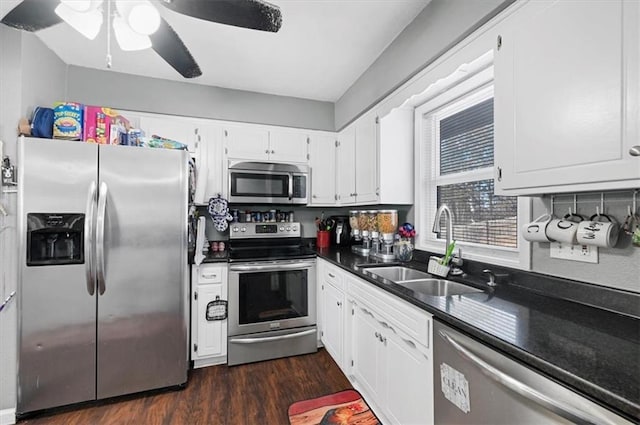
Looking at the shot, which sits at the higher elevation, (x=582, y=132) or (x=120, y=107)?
(x=120, y=107)

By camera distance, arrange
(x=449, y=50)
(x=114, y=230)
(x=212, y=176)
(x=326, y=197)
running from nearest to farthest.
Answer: (x=449, y=50), (x=114, y=230), (x=212, y=176), (x=326, y=197)

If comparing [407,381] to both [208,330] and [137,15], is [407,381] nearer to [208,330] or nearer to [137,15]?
[208,330]

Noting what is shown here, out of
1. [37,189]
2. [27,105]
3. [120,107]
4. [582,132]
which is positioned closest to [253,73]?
[120,107]

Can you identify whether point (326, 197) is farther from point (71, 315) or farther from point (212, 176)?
point (71, 315)

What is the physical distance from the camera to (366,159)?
258 cm

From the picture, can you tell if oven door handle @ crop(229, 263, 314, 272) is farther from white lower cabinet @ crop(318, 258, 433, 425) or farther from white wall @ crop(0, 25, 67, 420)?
white wall @ crop(0, 25, 67, 420)

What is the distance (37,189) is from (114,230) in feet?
1.62

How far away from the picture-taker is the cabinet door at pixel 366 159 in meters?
2.44

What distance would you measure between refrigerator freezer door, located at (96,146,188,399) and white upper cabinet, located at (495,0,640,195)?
2.04m

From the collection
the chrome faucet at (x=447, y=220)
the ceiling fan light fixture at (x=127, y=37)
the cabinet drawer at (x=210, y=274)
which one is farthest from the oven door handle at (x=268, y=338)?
the ceiling fan light fixture at (x=127, y=37)

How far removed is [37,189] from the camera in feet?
5.97

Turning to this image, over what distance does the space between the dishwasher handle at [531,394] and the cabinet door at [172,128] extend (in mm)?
2718

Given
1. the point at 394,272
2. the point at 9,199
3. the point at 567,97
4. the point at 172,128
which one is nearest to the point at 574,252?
the point at 567,97

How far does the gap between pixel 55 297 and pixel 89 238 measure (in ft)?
1.45
